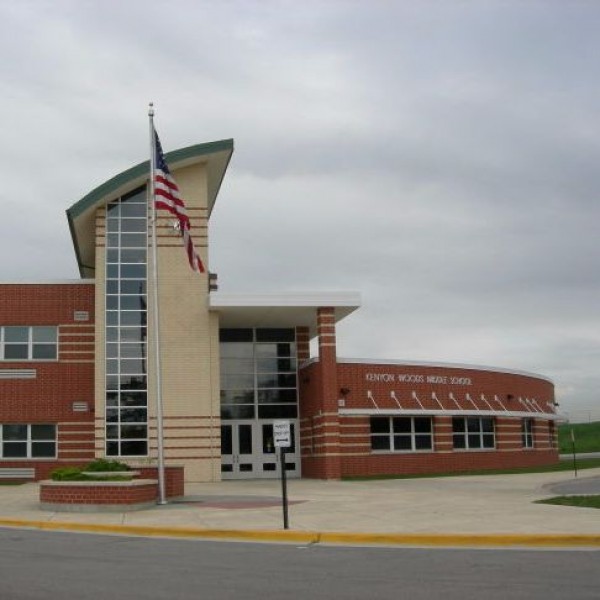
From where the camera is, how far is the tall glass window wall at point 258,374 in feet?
122

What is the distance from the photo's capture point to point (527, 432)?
42.8 m

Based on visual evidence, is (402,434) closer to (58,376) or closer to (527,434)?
(527,434)

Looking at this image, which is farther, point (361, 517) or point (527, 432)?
point (527, 432)

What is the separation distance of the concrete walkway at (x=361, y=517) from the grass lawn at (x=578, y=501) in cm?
49

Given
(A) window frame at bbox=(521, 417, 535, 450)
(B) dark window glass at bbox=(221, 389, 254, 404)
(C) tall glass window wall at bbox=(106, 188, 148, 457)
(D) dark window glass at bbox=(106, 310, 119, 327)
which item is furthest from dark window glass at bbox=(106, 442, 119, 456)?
(A) window frame at bbox=(521, 417, 535, 450)

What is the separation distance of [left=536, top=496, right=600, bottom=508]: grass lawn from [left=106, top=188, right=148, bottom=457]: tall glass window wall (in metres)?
17.6

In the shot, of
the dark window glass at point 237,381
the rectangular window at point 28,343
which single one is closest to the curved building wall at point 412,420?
the dark window glass at point 237,381

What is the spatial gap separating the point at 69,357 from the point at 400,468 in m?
13.3

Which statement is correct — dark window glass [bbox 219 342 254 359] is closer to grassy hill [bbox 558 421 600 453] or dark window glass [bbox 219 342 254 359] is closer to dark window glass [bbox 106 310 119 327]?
dark window glass [bbox 106 310 119 327]

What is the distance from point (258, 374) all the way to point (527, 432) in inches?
530

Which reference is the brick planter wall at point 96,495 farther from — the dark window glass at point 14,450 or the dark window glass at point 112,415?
the dark window glass at point 14,450

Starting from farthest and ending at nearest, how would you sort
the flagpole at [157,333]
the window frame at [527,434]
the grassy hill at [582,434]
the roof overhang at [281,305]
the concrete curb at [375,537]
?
the grassy hill at [582,434] → the window frame at [527,434] → the roof overhang at [281,305] → the flagpole at [157,333] → the concrete curb at [375,537]

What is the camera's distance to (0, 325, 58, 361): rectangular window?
35.7 m

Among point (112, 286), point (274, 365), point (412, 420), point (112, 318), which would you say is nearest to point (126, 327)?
point (112, 318)
